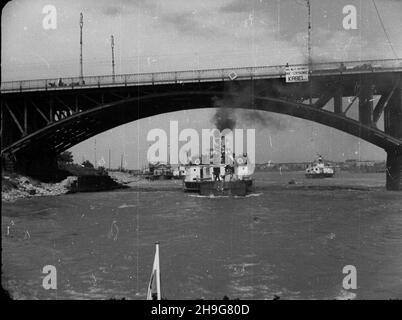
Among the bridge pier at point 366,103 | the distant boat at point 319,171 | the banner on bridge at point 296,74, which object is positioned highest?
the banner on bridge at point 296,74

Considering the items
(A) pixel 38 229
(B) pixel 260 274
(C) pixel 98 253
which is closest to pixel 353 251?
(B) pixel 260 274

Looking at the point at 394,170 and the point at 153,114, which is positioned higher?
the point at 153,114

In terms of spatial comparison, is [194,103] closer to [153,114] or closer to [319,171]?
[153,114]

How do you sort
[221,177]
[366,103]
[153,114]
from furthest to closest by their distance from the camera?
[221,177]
[153,114]
[366,103]

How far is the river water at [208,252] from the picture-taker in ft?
40.4

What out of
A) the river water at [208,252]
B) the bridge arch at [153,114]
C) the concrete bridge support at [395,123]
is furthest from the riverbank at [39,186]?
the concrete bridge support at [395,123]

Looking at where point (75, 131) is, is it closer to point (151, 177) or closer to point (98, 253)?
point (98, 253)

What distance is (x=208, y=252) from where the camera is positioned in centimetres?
1669

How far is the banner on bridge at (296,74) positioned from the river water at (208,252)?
1126 cm

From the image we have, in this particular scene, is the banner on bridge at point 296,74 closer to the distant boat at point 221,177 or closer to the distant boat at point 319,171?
the distant boat at point 221,177

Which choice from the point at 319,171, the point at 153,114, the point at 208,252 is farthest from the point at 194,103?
the point at 319,171

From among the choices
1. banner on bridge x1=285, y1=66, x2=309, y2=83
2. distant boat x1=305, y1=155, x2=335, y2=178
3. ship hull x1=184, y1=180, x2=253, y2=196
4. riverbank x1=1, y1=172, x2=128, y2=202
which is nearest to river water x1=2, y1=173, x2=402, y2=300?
riverbank x1=1, y1=172, x2=128, y2=202

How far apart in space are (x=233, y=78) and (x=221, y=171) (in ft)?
50.1

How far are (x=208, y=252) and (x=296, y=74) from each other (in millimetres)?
22041
